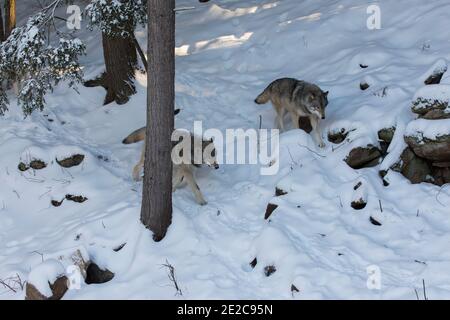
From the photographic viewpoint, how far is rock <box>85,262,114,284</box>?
8391 mm

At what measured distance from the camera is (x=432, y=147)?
8992 millimetres

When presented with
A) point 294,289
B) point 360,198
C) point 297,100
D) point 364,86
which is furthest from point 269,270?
point 364,86

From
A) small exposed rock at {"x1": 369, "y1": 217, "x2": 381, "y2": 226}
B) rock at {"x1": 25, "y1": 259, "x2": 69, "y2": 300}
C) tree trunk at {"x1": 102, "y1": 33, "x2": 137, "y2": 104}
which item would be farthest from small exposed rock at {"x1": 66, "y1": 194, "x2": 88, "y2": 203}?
small exposed rock at {"x1": 369, "y1": 217, "x2": 381, "y2": 226}

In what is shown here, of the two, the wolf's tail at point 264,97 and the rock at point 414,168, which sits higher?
the wolf's tail at point 264,97

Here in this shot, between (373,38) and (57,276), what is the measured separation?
348 inches

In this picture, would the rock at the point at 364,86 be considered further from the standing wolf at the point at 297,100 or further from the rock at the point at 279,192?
the rock at the point at 279,192

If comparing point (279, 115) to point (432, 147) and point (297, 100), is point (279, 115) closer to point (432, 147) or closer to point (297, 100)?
point (297, 100)

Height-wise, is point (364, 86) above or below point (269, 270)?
above

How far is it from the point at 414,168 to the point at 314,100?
2341 mm

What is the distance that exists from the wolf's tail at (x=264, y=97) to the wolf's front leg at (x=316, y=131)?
3.85 ft

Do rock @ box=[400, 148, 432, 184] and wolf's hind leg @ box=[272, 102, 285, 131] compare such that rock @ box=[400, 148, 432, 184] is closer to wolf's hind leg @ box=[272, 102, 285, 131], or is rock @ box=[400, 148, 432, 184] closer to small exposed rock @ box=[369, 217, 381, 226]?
small exposed rock @ box=[369, 217, 381, 226]

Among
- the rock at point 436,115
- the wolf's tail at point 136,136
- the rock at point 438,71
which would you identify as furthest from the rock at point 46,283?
the rock at point 438,71

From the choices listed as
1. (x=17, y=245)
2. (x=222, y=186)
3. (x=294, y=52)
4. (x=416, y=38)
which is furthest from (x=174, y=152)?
(x=416, y=38)

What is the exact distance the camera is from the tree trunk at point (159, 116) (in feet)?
27.1
